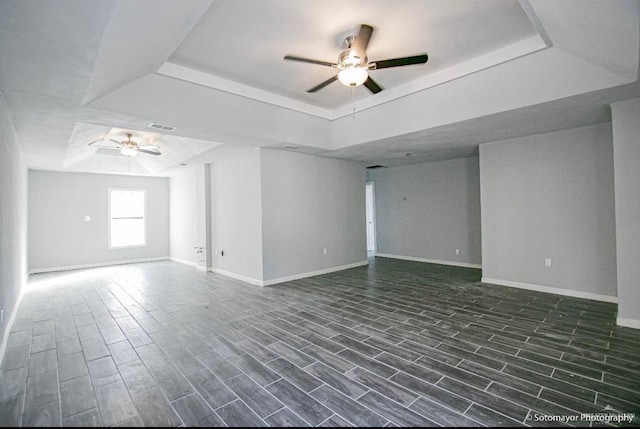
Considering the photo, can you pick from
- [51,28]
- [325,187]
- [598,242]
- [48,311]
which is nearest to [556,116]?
[598,242]

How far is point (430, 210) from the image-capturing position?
24.8 feet

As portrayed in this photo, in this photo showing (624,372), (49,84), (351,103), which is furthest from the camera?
(351,103)

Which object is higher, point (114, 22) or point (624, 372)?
point (114, 22)

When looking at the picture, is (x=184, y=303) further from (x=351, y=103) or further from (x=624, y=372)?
(x=624, y=372)

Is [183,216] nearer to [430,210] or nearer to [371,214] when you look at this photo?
[371,214]

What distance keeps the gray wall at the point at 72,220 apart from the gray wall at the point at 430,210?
7081mm

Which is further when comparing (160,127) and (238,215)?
(238,215)

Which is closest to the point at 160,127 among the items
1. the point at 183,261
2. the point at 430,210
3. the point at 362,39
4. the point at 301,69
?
the point at 301,69

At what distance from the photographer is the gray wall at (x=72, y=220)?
727 cm

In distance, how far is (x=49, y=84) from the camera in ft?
8.86

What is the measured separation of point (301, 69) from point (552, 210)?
435 centimetres

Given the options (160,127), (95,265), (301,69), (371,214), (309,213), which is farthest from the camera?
(371,214)

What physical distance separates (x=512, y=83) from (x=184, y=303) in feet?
17.1

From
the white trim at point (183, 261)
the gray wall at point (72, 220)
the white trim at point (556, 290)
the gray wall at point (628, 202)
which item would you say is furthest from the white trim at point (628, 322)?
the gray wall at point (72, 220)
